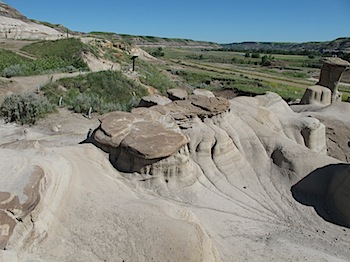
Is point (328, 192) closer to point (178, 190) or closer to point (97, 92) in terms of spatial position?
point (178, 190)

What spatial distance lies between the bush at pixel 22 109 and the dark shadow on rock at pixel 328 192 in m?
10.9

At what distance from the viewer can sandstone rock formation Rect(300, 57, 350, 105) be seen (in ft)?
61.0

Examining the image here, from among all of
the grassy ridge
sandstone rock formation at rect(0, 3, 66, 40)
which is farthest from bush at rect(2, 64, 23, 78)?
sandstone rock formation at rect(0, 3, 66, 40)

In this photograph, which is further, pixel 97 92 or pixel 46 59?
pixel 46 59

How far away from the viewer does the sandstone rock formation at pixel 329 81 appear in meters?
18.6

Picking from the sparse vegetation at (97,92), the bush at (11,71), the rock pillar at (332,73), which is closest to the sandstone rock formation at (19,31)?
the bush at (11,71)

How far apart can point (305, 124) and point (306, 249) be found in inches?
273

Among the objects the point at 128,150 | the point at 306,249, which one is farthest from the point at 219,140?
the point at 306,249

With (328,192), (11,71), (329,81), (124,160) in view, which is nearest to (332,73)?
(329,81)

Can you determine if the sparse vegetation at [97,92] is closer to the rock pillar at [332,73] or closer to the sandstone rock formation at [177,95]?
the sandstone rock formation at [177,95]

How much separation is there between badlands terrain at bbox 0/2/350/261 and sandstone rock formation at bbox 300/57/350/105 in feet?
20.9

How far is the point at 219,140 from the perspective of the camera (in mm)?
9336

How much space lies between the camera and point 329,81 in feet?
67.8

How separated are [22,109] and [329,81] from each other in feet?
56.5
